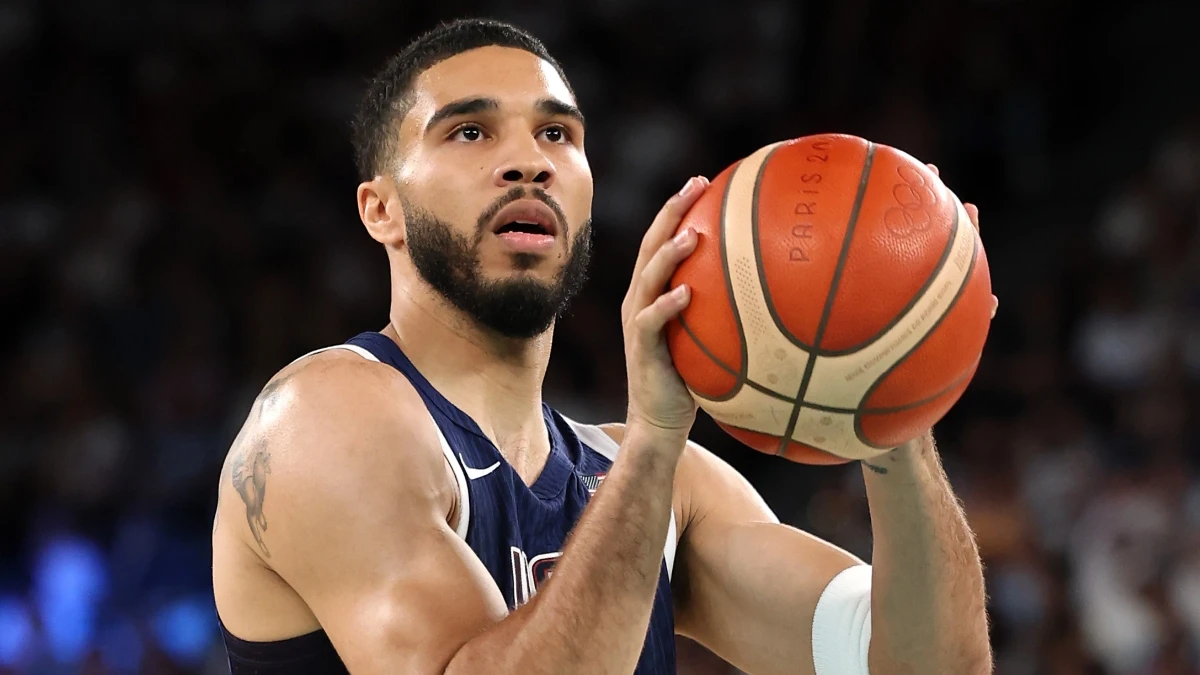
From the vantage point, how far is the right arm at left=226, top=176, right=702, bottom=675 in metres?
2.50

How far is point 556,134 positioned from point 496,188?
31cm

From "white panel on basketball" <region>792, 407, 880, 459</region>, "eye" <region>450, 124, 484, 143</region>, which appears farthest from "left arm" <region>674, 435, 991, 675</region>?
"eye" <region>450, 124, 484, 143</region>

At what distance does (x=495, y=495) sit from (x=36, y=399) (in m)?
5.78

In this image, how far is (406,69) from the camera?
3.46m

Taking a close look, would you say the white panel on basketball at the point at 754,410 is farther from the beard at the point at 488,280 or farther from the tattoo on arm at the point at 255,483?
the tattoo on arm at the point at 255,483

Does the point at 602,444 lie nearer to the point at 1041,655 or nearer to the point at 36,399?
the point at 1041,655

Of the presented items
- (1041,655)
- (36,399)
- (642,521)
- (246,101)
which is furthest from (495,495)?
(246,101)

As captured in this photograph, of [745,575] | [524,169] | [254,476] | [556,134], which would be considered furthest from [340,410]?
[745,575]

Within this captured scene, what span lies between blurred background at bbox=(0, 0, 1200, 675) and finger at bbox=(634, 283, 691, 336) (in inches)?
183

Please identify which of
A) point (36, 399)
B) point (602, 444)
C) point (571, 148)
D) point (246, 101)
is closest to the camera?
point (571, 148)

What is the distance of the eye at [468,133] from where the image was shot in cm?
326

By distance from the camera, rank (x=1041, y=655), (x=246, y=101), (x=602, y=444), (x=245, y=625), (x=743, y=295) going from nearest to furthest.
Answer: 1. (x=743, y=295)
2. (x=245, y=625)
3. (x=602, y=444)
4. (x=1041, y=655)
5. (x=246, y=101)

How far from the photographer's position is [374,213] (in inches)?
137

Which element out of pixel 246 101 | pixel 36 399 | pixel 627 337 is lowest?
pixel 36 399
